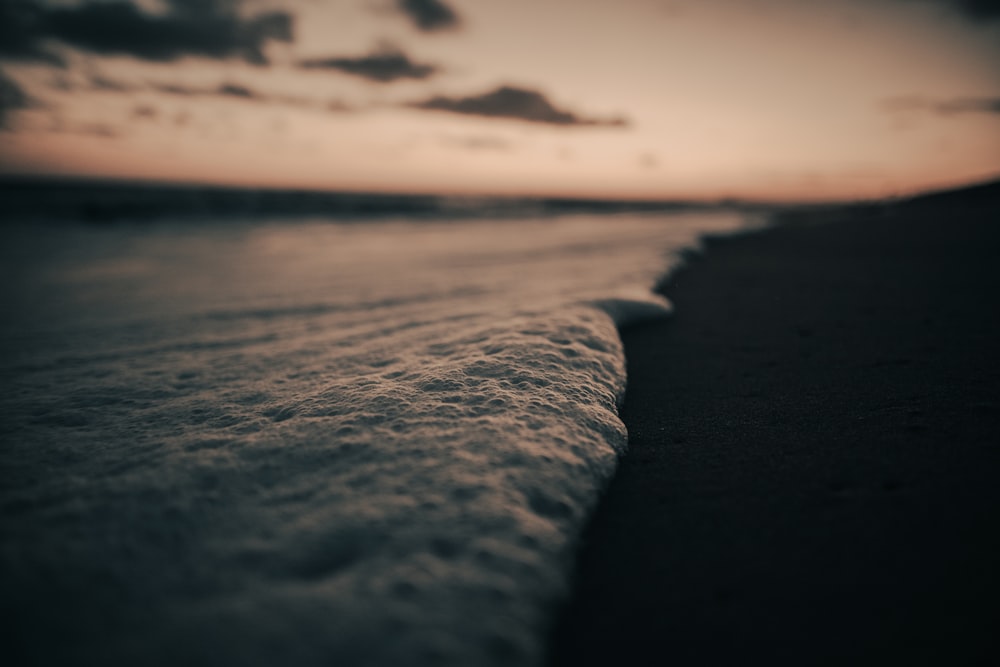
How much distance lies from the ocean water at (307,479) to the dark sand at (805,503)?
0.66 ft

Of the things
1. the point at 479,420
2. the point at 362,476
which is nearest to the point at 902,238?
the point at 479,420

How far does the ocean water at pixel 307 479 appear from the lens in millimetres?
1128

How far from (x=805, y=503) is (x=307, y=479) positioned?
6.05 feet

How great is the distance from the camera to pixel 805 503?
1608 mm

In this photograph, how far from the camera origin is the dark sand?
119 cm

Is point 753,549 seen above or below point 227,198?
below

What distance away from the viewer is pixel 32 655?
108 centimetres

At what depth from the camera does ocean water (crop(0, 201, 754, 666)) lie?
3.70 ft

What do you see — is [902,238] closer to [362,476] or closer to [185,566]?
[362,476]

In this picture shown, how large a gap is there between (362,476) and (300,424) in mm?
577

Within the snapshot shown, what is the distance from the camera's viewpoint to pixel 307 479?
1668mm

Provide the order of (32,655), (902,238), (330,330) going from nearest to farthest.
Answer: (32,655) < (330,330) < (902,238)

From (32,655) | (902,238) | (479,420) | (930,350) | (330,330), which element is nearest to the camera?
(32,655)

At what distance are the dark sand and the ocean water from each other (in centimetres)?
20
